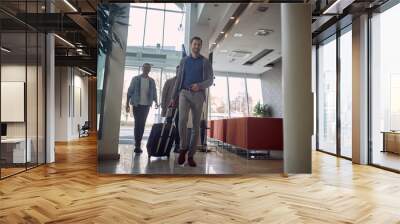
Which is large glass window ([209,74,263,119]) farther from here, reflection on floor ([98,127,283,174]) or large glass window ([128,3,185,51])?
large glass window ([128,3,185,51])

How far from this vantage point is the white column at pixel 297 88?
16.9ft

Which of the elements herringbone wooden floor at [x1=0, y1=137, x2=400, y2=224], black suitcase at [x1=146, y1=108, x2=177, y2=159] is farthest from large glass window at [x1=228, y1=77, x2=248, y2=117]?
herringbone wooden floor at [x1=0, y1=137, x2=400, y2=224]

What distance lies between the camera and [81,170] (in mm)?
5824

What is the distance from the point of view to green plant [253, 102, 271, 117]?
509 cm

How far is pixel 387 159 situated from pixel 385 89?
1247 millimetres

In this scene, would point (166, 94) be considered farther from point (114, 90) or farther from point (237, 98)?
point (237, 98)

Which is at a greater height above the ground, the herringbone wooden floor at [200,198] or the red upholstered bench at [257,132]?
the red upholstered bench at [257,132]

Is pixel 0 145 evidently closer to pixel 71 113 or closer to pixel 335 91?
pixel 335 91

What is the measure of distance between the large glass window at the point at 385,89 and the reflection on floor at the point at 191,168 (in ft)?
8.15

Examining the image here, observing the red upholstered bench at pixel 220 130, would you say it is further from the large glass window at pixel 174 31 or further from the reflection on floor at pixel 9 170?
the reflection on floor at pixel 9 170

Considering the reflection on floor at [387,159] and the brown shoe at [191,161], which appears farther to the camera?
the reflection on floor at [387,159]

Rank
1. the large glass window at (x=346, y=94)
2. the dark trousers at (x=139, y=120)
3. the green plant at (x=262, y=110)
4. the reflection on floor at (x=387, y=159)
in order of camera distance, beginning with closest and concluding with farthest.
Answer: the dark trousers at (x=139, y=120) → the green plant at (x=262, y=110) → the reflection on floor at (x=387, y=159) → the large glass window at (x=346, y=94)

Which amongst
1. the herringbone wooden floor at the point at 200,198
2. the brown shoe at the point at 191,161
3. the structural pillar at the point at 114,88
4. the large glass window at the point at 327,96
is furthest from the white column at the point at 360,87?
the structural pillar at the point at 114,88

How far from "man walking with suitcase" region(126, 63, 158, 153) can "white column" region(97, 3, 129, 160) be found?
0.17m
